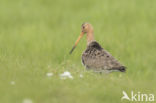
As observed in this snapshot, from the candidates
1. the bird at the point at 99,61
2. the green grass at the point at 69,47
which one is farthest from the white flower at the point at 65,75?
the bird at the point at 99,61

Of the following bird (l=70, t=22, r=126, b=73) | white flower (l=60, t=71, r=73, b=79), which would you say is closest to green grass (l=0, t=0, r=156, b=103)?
white flower (l=60, t=71, r=73, b=79)

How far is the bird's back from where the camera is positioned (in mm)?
13859

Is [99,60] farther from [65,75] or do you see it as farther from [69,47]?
[69,47]

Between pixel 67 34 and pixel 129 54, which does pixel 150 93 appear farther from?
pixel 67 34

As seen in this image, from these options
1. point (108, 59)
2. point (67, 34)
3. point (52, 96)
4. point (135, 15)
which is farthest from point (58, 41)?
point (52, 96)

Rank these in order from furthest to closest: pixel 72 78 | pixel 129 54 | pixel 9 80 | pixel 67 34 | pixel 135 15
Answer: pixel 135 15 → pixel 67 34 → pixel 129 54 → pixel 72 78 → pixel 9 80

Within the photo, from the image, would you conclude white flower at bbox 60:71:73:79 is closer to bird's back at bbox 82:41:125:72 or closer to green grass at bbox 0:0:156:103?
green grass at bbox 0:0:156:103

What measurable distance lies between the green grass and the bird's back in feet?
1.18

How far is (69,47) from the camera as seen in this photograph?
20656mm

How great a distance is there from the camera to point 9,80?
11.3 metres

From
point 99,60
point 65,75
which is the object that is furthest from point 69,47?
point 65,75

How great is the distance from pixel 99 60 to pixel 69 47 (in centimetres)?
650

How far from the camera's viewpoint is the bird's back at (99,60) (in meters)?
13.9

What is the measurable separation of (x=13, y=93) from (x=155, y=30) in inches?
528
